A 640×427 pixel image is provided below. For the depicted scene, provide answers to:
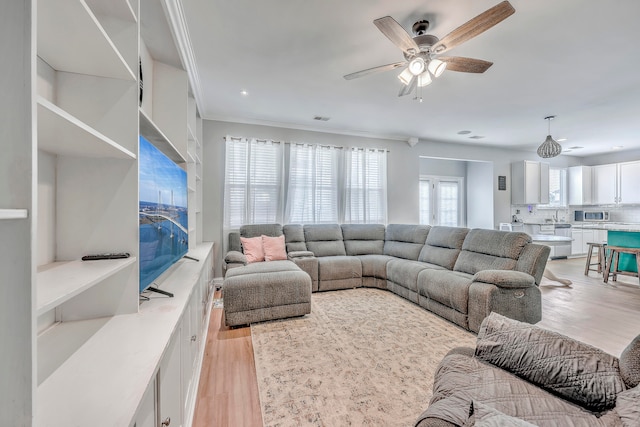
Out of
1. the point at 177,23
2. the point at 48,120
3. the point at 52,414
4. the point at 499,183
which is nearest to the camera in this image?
the point at 52,414

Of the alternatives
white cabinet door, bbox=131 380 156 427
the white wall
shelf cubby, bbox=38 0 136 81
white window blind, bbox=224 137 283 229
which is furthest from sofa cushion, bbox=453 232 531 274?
shelf cubby, bbox=38 0 136 81

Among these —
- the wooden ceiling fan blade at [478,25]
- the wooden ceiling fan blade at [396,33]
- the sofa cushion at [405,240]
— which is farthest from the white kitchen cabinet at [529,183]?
the wooden ceiling fan blade at [396,33]

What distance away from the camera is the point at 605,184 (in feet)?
22.2

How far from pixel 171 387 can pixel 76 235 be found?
0.78 metres

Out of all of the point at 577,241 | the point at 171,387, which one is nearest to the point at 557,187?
the point at 577,241

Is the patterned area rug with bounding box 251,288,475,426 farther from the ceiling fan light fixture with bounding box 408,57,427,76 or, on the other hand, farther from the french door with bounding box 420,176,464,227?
the french door with bounding box 420,176,464,227

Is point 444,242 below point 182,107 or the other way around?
below

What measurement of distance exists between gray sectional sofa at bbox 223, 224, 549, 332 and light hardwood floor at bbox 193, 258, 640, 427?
40 centimetres

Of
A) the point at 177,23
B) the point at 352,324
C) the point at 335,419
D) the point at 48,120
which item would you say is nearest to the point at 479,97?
the point at 352,324

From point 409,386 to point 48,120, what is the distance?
2.24m

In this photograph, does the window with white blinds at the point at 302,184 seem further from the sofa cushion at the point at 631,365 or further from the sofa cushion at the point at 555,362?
the sofa cushion at the point at 631,365

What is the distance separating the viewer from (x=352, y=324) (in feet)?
9.19

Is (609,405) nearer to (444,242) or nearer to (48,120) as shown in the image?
(48,120)

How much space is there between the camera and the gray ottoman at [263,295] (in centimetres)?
269
